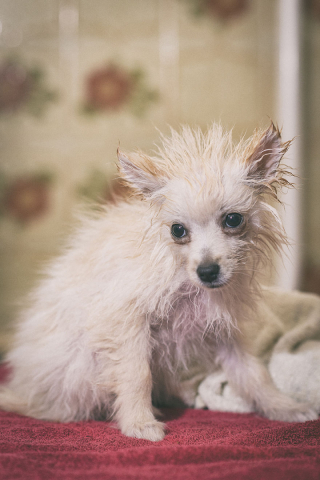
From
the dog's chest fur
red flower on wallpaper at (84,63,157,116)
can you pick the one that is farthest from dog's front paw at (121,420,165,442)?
red flower on wallpaper at (84,63,157,116)

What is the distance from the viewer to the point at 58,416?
1349 mm

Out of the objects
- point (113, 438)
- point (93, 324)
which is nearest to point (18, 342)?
point (93, 324)

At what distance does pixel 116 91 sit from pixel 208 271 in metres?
2.13

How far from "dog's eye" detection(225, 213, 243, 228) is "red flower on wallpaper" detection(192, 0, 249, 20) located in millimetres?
2246

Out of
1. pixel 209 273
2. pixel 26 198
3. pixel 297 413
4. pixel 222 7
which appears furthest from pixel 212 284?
pixel 222 7

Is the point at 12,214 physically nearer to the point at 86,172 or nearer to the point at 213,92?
the point at 86,172

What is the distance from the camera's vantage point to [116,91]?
2836 mm

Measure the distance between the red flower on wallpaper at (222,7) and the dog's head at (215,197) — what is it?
198cm

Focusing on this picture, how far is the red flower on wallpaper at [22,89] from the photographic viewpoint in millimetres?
2795

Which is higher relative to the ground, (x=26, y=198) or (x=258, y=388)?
(x=26, y=198)

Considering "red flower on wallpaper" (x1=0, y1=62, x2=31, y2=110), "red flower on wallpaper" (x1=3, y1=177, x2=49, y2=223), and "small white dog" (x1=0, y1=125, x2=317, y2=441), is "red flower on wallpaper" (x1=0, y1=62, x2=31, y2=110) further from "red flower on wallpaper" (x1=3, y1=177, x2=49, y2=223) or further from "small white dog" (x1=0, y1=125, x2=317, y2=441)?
"small white dog" (x1=0, y1=125, x2=317, y2=441)

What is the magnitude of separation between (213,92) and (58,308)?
2.09 metres

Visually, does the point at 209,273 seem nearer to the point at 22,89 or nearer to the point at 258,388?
the point at 258,388

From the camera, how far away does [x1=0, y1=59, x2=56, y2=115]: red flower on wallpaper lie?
2.79 m
